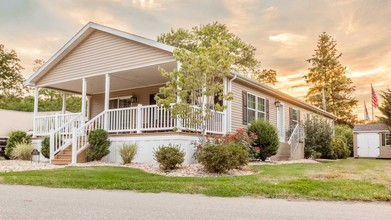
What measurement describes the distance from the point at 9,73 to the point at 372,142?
108 ft

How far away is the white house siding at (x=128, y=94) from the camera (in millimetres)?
17844

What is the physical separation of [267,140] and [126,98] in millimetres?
7909

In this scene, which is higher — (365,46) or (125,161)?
(365,46)

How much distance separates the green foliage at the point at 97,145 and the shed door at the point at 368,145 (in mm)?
22857

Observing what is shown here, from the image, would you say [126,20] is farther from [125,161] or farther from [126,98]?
[125,161]

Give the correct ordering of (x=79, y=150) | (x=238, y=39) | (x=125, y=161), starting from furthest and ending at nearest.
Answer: (x=238, y=39) → (x=79, y=150) → (x=125, y=161)

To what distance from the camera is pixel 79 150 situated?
13.2 meters

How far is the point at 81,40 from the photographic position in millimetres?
16016

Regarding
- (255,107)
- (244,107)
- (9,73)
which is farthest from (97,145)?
(9,73)

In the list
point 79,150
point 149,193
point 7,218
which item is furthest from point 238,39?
point 7,218

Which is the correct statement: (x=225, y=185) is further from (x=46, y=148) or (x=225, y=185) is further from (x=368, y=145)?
(x=368, y=145)

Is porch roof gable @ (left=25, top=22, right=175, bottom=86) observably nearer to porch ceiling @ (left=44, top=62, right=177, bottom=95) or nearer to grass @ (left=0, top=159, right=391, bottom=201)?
porch ceiling @ (left=44, top=62, right=177, bottom=95)

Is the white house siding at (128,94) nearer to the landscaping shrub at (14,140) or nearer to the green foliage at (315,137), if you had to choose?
the landscaping shrub at (14,140)

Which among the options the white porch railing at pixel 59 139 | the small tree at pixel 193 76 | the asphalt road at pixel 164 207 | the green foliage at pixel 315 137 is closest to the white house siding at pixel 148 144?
the small tree at pixel 193 76
